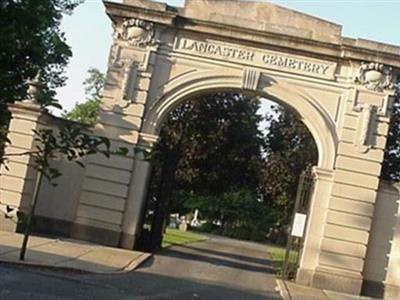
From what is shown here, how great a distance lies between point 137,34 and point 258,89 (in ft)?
11.2

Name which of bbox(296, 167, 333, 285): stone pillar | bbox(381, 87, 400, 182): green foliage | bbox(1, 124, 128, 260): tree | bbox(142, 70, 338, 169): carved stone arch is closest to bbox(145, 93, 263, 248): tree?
bbox(381, 87, 400, 182): green foliage

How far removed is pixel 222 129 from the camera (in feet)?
125

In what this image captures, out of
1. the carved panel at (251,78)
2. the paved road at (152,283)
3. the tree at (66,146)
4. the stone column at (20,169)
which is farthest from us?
the carved panel at (251,78)

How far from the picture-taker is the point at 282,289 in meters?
15.9

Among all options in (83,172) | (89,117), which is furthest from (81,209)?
(89,117)

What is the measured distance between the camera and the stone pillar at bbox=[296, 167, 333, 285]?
18062 mm

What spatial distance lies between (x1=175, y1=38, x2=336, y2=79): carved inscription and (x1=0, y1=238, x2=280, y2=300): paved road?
211 inches

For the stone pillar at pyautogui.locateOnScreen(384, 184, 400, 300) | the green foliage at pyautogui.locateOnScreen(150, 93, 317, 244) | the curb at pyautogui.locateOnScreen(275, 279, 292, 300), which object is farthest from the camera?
the green foliage at pyautogui.locateOnScreen(150, 93, 317, 244)

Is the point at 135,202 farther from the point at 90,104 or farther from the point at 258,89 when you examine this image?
the point at 90,104

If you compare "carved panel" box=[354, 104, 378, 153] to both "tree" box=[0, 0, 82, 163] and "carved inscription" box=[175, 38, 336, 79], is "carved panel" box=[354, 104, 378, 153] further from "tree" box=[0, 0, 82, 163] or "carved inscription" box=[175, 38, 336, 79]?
"tree" box=[0, 0, 82, 163]

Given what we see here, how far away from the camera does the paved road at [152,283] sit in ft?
33.1

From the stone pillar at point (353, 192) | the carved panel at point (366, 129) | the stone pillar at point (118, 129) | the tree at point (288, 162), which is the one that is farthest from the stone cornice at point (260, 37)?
the tree at point (288, 162)

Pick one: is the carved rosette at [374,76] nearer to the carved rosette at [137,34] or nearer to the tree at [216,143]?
the carved rosette at [137,34]

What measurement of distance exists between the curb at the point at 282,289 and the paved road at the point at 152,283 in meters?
0.17
